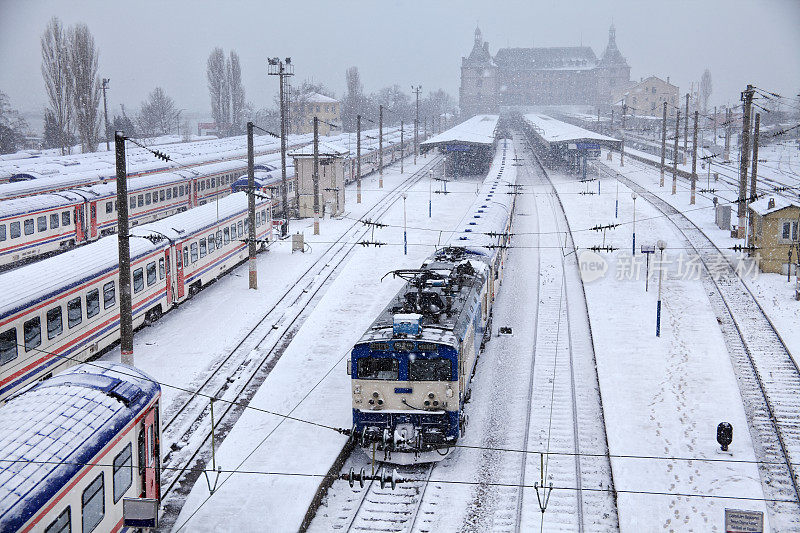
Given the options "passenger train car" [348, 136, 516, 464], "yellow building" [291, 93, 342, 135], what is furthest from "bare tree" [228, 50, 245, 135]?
"passenger train car" [348, 136, 516, 464]

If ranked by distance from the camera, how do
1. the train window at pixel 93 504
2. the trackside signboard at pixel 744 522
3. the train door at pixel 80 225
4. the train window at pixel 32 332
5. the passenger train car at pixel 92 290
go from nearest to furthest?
the train window at pixel 93 504 → the trackside signboard at pixel 744 522 → the passenger train car at pixel 92 290 → the train window at pixel 32 332 → the train door at pixel 80 225

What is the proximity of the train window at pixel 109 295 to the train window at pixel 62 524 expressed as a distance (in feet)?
40.4

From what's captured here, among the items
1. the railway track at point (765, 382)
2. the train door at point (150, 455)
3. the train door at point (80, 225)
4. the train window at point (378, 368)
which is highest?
the train door at point (80, 225)

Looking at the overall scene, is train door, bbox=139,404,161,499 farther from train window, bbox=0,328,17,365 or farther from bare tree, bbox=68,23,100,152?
bare tree, bbox=68,23,100,152

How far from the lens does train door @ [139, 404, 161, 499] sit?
11938mm

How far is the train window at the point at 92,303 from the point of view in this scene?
1992 centimetres

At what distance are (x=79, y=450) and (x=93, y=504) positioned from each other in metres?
0.90

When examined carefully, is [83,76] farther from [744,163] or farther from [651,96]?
[651,96]

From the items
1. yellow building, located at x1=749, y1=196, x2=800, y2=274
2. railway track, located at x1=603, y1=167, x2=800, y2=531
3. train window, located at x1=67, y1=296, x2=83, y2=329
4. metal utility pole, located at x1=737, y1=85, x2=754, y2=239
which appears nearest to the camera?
railway track, located at x1=603, y1=167, x2=800, y2=531

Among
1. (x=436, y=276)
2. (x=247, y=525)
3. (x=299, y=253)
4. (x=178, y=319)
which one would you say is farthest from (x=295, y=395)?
(x=299, y=253)

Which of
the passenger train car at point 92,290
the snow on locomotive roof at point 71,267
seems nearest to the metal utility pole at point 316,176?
the passenger train car at point 92,290

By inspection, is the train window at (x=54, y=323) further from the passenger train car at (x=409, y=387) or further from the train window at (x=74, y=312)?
the passenger train car at (x=409, y=387)

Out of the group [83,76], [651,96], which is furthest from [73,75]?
[651,96]

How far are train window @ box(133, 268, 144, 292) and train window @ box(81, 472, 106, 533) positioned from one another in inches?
518
